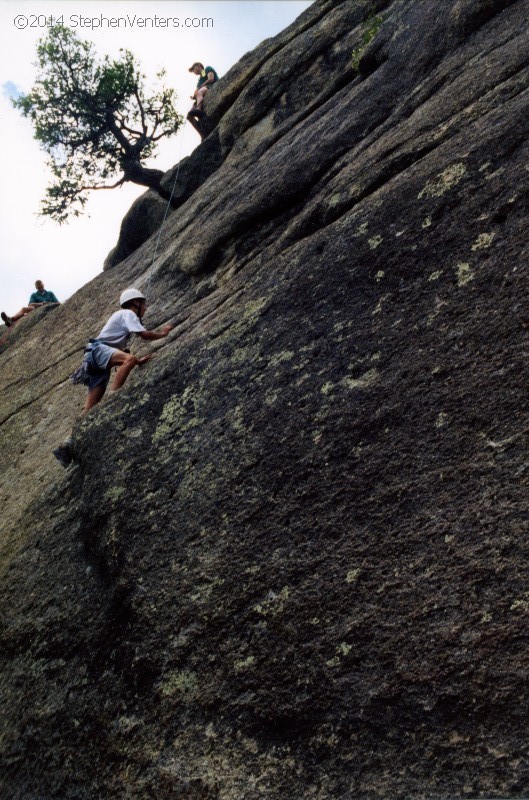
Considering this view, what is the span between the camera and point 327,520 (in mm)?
4391

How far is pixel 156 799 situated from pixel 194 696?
2.03ft

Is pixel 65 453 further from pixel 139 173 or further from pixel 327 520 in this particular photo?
pixel 139 173

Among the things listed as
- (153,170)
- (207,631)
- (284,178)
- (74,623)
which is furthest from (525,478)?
(153,170)

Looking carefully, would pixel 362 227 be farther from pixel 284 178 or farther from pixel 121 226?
pixel 121 226

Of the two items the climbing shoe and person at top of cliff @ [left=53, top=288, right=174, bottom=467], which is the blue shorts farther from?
the climbing shoe

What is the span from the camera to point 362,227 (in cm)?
600

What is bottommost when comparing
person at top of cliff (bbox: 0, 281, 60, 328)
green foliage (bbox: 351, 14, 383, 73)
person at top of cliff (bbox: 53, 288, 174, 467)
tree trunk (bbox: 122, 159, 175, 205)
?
person at top of cliff (bbox: 53, 288, 174, 467)

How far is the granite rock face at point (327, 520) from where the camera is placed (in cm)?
351

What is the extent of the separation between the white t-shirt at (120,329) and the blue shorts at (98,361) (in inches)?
7.7

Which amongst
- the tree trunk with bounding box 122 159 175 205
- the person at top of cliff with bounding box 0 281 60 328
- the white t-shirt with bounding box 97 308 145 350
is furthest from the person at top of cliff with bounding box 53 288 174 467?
the tree trunk with bounding box 122 159 175 205

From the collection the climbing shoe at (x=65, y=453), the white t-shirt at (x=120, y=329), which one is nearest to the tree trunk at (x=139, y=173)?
the white t-shirt at (x=120, y=329)

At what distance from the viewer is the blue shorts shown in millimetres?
8547

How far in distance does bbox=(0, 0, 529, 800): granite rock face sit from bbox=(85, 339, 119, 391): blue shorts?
1390 millimetres

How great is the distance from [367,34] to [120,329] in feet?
21.9
